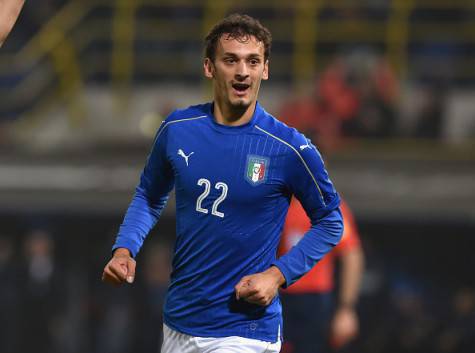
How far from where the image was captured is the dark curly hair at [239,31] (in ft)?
14.1

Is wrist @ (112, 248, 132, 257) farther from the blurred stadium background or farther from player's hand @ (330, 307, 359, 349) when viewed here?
the blurred stadium background

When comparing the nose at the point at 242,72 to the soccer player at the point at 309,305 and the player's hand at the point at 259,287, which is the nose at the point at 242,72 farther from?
the soccer player at the point at 309,305

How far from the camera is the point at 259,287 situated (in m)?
4.11

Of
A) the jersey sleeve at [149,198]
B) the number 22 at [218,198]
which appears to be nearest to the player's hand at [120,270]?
the jersey sleeve at [149,198]

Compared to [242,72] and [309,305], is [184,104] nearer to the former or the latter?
[309,305]

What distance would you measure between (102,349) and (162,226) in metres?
1.53

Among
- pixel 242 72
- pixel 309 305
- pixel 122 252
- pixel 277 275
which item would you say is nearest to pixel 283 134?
pixel 242 72

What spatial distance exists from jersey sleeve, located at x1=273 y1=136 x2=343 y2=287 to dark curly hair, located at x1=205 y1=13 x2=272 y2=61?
0.44 m

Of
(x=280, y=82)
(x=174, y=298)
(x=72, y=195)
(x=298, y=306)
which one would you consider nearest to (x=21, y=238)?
(x=72, y=195)

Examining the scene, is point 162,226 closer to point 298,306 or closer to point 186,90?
point 186,90

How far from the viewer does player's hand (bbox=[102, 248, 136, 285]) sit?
165 inches

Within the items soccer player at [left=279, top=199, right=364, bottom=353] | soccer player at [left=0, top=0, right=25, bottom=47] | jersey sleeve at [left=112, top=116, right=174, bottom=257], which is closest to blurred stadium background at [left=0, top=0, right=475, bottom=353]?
soccer player at [left=279, top=199, right=364, bottom=353]

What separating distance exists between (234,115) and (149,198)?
0.56 meters

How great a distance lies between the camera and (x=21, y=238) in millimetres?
11328
